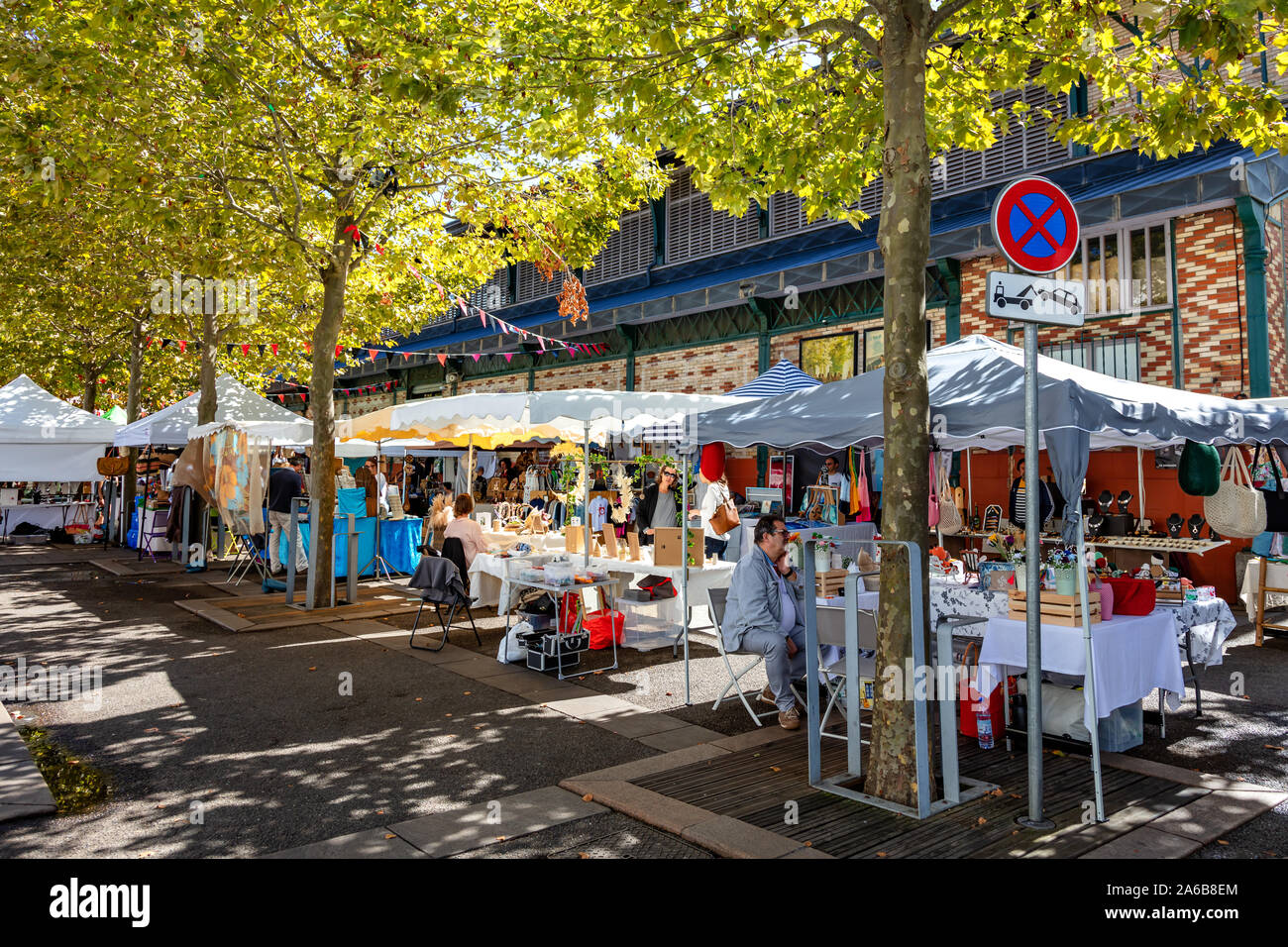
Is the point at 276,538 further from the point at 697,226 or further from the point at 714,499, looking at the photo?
the point at 697,226

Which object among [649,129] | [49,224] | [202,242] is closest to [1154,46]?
[649,129]

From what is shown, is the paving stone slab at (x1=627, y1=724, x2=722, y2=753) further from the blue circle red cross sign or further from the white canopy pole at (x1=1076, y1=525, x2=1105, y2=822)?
the blue circle red cross sign

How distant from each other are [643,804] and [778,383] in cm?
854

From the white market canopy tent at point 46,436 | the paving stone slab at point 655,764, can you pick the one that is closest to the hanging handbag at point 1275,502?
the paving stone slab at point 655,764

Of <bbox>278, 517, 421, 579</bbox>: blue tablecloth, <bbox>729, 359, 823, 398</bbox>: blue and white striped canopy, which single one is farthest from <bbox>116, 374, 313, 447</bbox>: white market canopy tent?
<bbox>729, 359, 823, 398</bbox>: blue and white striped canopy

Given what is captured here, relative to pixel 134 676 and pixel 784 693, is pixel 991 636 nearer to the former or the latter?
pixel 784 693

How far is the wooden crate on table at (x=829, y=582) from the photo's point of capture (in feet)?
22.0

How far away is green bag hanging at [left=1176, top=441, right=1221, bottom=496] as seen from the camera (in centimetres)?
852

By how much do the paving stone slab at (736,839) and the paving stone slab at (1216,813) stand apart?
2.03 meters

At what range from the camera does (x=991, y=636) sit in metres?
5.79

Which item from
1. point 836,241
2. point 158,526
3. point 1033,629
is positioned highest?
point 836,241

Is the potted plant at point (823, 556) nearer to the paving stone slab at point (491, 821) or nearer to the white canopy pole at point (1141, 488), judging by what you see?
the paving stone slab at point (491, 821)

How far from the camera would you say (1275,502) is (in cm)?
1026

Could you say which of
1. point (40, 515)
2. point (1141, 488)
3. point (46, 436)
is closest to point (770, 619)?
point (1141, 488)
